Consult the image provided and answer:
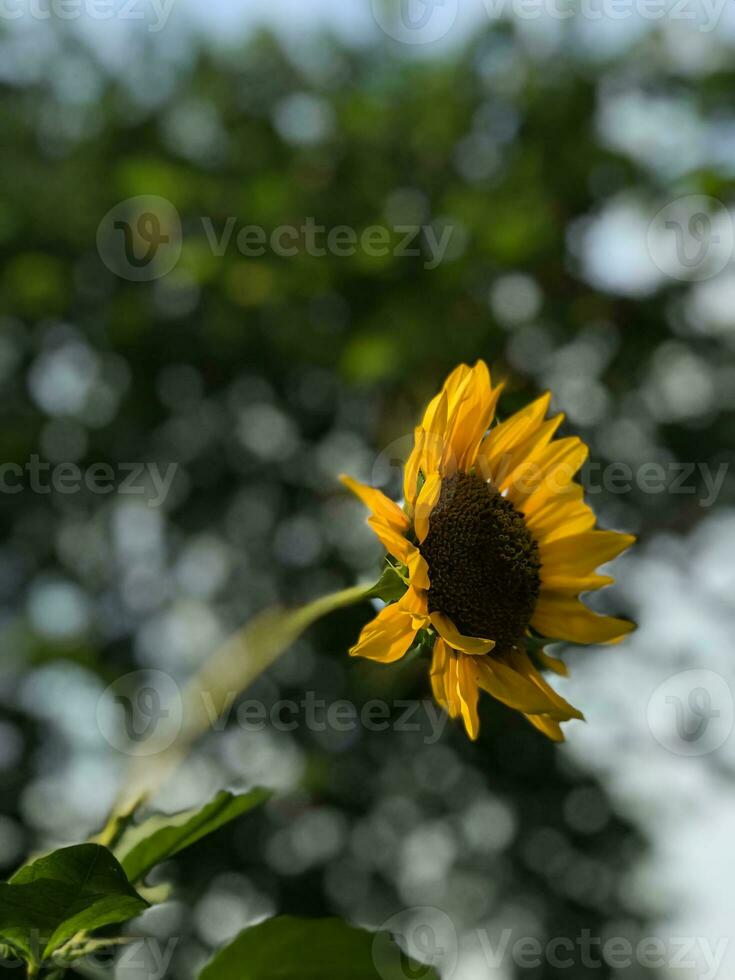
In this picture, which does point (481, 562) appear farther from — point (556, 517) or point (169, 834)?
point (169, 834)

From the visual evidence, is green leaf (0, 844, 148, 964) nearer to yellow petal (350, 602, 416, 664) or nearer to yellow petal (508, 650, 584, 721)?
yellow petal (350, 602, 416, 664)

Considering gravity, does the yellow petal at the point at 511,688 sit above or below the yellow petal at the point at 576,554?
below

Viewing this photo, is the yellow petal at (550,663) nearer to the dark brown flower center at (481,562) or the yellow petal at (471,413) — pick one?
the dark brown flower center at (481,562)

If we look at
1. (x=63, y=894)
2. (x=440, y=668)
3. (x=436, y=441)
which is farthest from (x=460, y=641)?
(x=63, y=894)

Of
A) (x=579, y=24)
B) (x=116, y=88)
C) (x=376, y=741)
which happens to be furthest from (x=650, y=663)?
(x=116, y=88)

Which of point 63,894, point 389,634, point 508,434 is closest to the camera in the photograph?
point 63,894

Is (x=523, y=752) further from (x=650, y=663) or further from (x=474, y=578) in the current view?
(x=474, y=578)

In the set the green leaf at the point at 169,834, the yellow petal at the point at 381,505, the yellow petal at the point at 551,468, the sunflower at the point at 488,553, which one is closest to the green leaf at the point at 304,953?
the green leaf at the point at 169,834
